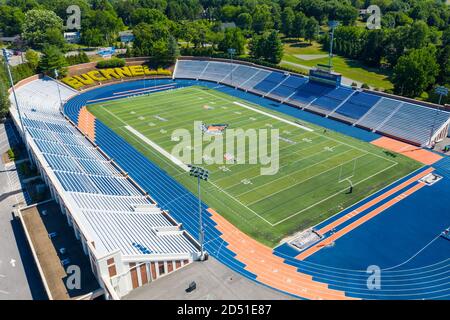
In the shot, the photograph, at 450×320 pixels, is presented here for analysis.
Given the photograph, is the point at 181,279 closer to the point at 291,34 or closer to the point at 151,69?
the point at 151,69

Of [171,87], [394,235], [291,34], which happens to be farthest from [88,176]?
[291,34]

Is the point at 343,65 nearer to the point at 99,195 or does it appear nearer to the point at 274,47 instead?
the point at 274,47

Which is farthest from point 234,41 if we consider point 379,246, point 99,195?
point 379,246

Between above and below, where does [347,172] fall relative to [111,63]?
below

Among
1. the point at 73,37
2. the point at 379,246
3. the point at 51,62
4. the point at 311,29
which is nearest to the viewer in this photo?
the point at 379,246

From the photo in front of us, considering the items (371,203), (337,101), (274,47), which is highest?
(274,47)

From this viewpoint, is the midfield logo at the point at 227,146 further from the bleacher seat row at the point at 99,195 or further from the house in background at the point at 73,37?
the house in background at the point at 73,37
